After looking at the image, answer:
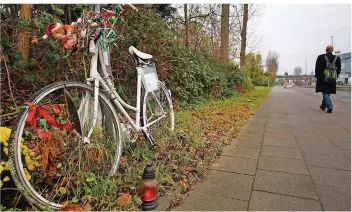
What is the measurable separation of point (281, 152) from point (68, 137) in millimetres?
2405

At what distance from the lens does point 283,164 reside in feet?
8.18

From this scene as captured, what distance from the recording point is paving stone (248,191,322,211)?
66.3 inches

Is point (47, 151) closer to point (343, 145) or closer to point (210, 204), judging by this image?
point (210, 204)

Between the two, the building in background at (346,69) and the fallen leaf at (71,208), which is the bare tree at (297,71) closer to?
the building in background at (346,69)

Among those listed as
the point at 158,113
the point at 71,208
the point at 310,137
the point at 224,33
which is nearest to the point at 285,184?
the point at 158,113

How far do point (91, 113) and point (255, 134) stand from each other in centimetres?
279

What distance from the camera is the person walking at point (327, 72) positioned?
5.87 meters

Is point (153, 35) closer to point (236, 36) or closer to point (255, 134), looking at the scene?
point (255, 134)

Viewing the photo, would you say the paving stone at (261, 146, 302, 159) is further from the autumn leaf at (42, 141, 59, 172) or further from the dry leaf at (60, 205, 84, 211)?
the autumn leaf at (42, 141, 59, 172)

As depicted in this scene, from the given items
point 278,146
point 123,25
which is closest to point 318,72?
point 278,146

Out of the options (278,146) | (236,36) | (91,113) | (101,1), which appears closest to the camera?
(91,113)

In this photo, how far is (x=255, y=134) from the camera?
3805 millimetres

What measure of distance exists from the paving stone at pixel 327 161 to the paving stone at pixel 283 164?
13 cm

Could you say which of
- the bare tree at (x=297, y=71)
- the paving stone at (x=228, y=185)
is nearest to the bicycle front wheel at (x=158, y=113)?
the paving stone at (x=228, y=185)
